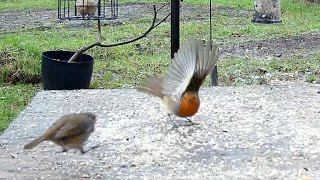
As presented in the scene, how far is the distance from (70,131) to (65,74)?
8.52 feet

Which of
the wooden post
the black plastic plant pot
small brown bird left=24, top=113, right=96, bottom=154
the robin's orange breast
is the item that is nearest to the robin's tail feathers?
the robin's orange breast

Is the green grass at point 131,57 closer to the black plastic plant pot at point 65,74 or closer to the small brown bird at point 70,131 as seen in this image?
the black plastic plant pot at point 65,74

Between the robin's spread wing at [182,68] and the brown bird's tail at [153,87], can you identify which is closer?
the robin's spread wing at [182,68]

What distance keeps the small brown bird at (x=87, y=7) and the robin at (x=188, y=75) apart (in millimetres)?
7443

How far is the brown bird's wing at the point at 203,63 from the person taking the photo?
13.1ft

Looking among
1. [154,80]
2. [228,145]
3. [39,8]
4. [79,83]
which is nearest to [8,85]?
[79,83]

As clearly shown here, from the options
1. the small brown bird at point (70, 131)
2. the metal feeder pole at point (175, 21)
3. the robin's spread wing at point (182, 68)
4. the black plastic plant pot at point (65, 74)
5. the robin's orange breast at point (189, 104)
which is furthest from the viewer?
the black plastic plant pot at point (65, 74)

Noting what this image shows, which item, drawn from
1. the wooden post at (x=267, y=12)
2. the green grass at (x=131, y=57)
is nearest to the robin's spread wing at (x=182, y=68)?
the green grass at (x=131, y=57)

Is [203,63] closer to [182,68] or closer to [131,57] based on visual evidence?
[182,68]

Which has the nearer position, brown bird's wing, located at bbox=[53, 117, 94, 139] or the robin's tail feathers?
brown bird's wing, located at bbox=[53, 117, 94, 139]

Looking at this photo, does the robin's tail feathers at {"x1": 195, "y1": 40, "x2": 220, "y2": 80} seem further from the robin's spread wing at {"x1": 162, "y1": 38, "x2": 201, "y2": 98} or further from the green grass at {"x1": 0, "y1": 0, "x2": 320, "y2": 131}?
the green grass at {"x1": 0, "y1": 0, "x2": 320, "y2": 131}

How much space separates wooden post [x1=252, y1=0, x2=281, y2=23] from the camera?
1209 cm

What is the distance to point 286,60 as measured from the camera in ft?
27.5

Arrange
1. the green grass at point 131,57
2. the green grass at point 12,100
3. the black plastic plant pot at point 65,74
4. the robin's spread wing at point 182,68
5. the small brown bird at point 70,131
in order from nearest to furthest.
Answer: the small brown bird at point 70,131 → the robin's spread wing at point 182,68 → the green grass at point 12,100 → the black plastic plant pot at point 65,74 → the green grass at point 131,57
